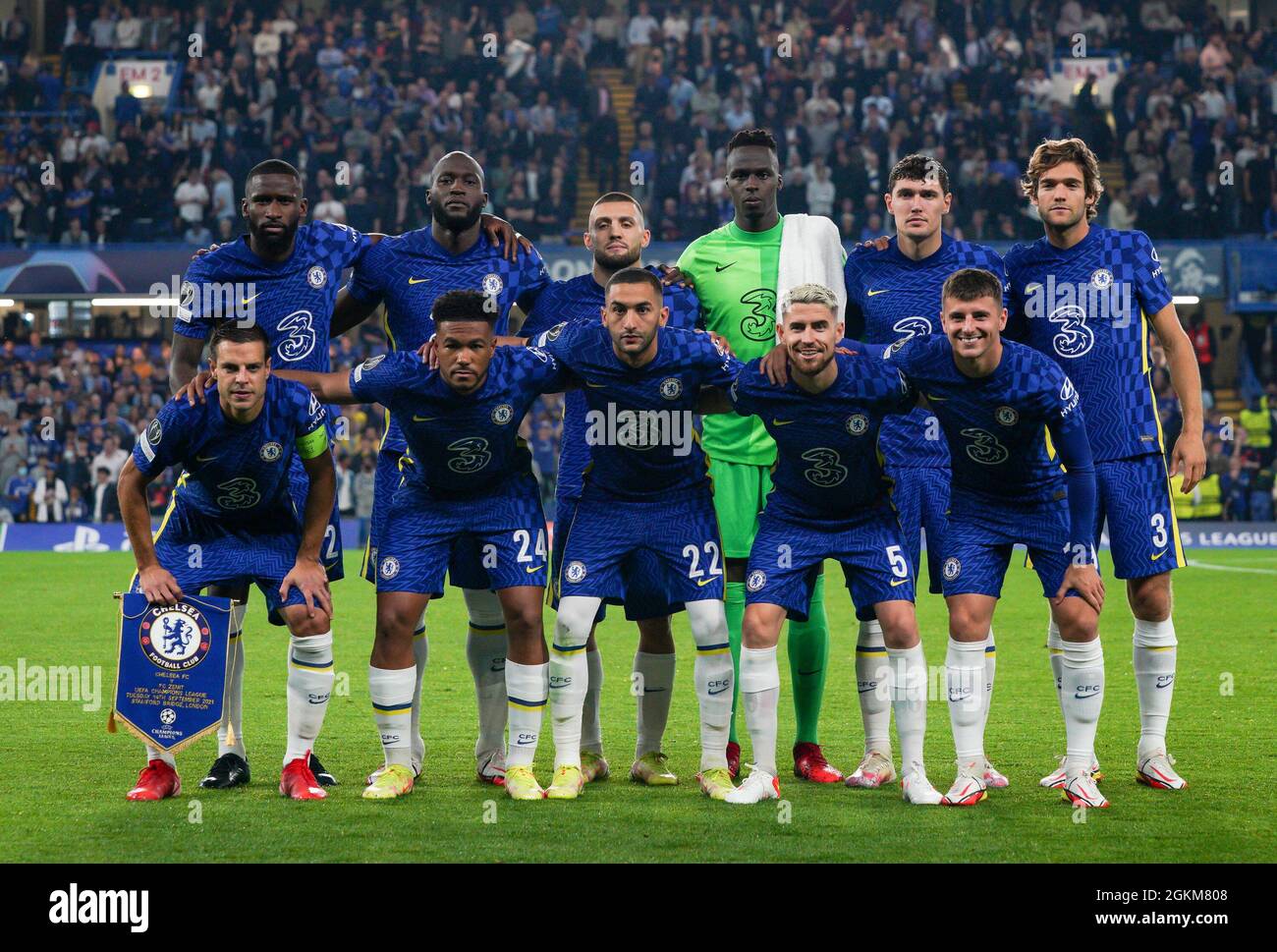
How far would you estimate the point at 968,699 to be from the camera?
18.7 feet

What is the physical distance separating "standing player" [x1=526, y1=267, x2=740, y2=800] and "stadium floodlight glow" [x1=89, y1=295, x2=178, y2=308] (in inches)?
712

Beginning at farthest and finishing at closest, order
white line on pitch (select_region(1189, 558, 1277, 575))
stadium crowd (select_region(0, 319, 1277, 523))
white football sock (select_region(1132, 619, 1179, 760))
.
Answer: stadium crowd (select_region(0, 319, 1277, 523)) → white line on pitch (select_region(1189, 558, 1277, 575)) → white football sock (select_region(1132, 619, 1179, 760))

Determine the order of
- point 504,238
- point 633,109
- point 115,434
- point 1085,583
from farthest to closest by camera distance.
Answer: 1. point 633,109
2. point 115,434
3. point 504,238
4. point 1085,583

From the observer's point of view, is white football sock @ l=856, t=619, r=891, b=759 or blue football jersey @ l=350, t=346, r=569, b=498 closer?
blue football jersey @ l=350, t=346, r=569, b=498

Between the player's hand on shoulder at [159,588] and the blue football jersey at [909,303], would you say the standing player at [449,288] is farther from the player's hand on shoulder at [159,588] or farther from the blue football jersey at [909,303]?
the blue football jersey at [909,303]

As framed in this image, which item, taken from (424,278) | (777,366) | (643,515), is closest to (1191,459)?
(777,366)

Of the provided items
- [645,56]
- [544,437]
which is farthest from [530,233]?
[645,56]

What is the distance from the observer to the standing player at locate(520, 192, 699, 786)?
20.4ft

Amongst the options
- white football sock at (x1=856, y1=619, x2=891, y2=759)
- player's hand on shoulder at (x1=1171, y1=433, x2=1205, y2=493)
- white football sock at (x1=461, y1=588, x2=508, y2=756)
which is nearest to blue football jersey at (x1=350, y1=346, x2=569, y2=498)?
white football sock at (x1=461, y1=588, x2=508, y2=756)

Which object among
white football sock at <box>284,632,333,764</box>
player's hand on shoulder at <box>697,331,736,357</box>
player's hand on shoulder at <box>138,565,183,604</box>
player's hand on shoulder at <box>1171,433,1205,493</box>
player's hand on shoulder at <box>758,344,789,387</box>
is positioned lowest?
white football sock at <box>284,632,333,764</box>

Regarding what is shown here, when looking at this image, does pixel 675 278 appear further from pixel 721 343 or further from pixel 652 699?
pixel 652 699

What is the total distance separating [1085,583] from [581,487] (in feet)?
6.53

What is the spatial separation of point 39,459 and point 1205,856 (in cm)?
1943

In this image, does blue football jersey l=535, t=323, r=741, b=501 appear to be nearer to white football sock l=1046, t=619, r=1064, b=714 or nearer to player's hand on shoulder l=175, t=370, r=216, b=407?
player's hand on shoulder l=175, t=370, r=216, b=407
